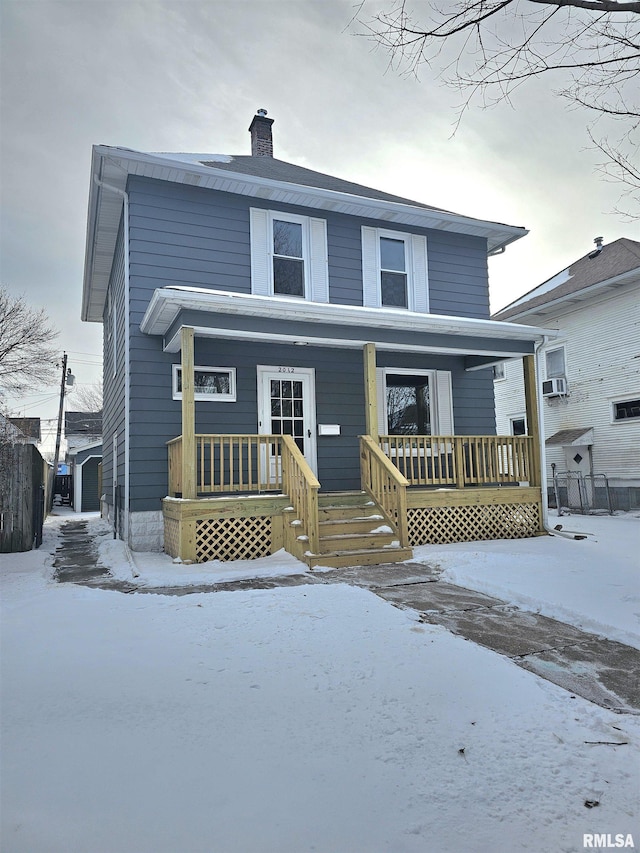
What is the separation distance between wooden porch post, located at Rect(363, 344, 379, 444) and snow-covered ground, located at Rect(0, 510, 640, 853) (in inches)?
162

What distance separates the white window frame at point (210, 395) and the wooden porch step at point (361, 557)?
329cm

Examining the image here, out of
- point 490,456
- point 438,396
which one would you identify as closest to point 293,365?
point 438,396

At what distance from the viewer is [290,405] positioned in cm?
954

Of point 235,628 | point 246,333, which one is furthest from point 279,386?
point 235,628

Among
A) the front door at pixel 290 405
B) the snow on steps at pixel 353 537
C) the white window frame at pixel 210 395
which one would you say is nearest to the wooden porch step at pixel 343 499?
the snow on steps at pixel 353 537

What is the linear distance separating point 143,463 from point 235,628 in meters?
4.78

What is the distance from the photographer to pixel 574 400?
55.3 ft

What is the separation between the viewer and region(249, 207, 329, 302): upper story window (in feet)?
31.3

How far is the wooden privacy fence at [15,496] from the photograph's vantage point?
304 inches

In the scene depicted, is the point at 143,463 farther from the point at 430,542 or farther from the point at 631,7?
the point at 631,7

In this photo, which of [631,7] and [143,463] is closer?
[631,7]

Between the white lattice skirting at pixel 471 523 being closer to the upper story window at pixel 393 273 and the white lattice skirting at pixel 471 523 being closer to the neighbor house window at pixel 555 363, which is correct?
the upper story window at pixel 393 273

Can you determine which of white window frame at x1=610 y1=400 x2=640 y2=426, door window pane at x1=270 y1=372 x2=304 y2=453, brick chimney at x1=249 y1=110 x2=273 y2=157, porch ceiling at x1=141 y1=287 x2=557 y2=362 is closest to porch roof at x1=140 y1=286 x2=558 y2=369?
porch ceiling at x1=141 y1=287 x2=557 y2=362

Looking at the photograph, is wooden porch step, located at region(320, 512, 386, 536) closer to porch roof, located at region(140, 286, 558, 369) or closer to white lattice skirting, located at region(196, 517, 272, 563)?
white lattice skirting, located at region(196, 517, 272, 563)
